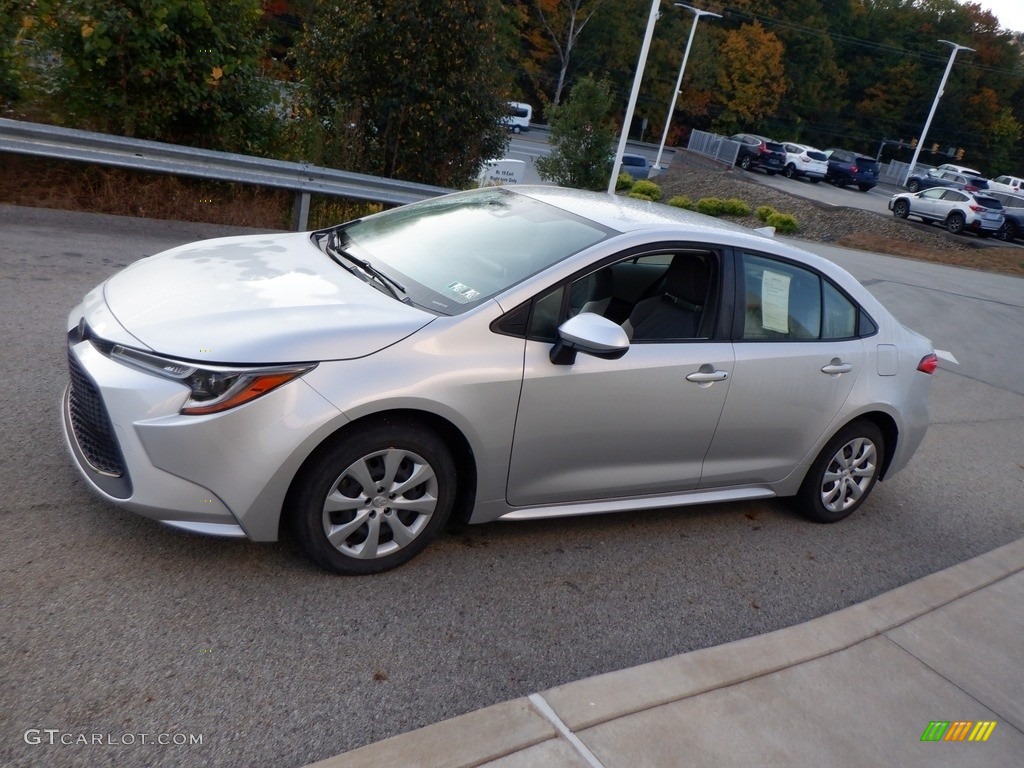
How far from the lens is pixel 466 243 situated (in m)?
4.50

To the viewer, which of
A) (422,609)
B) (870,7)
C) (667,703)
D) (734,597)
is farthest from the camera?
(870,7)

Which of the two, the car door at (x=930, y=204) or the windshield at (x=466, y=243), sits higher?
the windshield at (x=466, y=243)

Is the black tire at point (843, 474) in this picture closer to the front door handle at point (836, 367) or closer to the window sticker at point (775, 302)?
the front door handle at point (836, 367)

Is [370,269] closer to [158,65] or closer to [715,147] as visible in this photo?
[158,65]

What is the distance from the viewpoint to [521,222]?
4.61 m

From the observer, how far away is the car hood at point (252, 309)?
3453 mm

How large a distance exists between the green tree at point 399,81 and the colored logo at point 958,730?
10057mm

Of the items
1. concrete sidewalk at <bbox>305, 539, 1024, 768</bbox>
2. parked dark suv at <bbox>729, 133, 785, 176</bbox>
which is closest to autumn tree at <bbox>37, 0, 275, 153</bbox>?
concrete sidewalk at <bbox>305, 539, 1024, 768</bbox>

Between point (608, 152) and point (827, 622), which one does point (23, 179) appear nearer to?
point (827, 622)

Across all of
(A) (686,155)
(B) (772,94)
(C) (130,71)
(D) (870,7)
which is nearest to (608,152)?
(C) (130,71)

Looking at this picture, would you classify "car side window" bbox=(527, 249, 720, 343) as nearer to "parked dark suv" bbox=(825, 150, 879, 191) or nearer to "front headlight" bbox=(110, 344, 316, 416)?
"front headlight" bbox=(110, 344, 316, 416)

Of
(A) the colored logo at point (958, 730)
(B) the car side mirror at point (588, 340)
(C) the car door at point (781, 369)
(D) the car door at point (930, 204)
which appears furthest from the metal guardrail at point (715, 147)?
(A) the colored logo at point (958, 730)

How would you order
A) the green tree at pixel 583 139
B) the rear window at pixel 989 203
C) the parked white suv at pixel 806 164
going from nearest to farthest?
1. the green tree at pixel 583 139
2. the rear window at pixel 989 203
3. the parked white suv at pixel 806 164

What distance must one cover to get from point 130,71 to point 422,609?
8.46 metres
